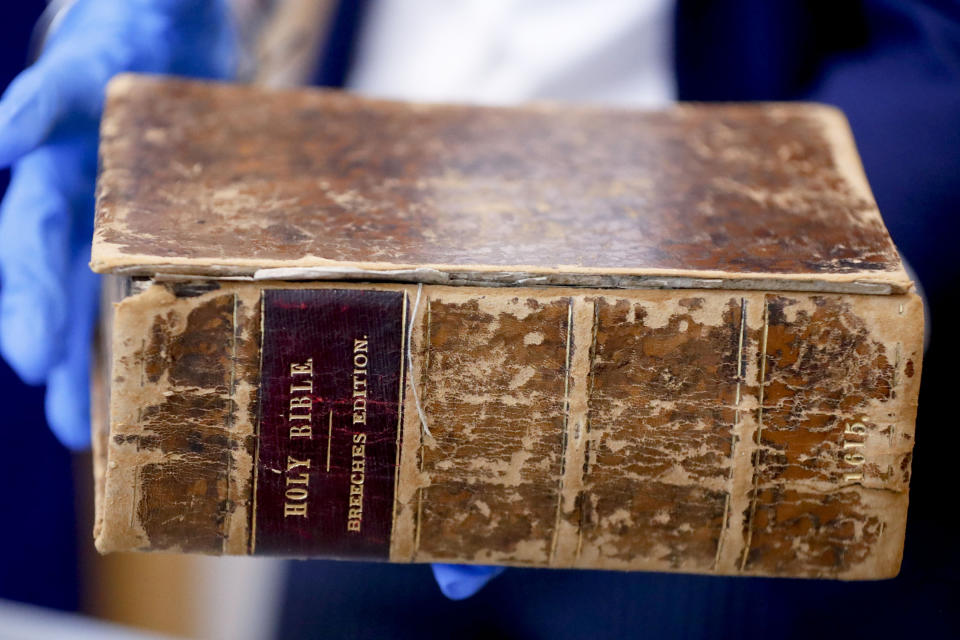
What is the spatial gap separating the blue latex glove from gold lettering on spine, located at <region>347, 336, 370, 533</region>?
113 millimetres

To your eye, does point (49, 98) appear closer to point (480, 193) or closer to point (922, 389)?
point (480, 193)

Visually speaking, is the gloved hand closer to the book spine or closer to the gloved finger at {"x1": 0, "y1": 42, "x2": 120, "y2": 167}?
the gloved finger at {"x1": 0, "y1": 42, "x2": 120, "y2": 167}

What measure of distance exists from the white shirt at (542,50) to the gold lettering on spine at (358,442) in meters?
0.46

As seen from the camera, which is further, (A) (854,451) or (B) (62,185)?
(B) (62,185)

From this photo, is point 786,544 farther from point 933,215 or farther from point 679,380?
point 933,215

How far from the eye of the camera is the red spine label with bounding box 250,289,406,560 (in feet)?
1.69

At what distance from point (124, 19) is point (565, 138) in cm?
46

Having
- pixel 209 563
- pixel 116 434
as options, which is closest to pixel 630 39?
pixel 116 434

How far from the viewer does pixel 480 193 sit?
24.7 inches

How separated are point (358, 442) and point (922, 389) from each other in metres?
0.51

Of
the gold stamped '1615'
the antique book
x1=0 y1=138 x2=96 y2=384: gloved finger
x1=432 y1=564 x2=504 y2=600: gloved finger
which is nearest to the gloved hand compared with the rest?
x1=0 y1=138 x2=96 y2=384: gloved finger

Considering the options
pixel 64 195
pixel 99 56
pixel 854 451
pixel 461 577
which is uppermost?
pixel 99 56

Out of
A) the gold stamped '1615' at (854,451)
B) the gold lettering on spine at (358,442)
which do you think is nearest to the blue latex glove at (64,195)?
the gold lettering on spine at (358,442)

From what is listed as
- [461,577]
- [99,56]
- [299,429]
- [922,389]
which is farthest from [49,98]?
[922,389]
